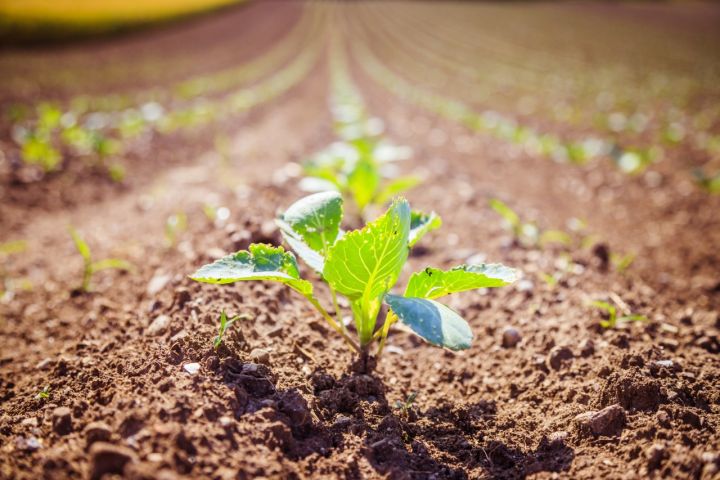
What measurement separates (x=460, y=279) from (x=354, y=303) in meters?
0.39

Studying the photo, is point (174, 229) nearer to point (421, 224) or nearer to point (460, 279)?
point (421, 224)

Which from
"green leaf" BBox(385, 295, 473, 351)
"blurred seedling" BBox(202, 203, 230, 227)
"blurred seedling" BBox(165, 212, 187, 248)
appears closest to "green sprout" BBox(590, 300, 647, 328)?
"green leaf" BBox(385, 295, 473, 351)

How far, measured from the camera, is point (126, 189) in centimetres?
496

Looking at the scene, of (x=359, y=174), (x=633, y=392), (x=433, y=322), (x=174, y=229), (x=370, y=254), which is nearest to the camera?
(x=433, y=322)

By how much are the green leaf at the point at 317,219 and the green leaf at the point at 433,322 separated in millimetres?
444

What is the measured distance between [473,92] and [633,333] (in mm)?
11072

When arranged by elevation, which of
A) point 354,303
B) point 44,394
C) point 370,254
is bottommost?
point 44,394

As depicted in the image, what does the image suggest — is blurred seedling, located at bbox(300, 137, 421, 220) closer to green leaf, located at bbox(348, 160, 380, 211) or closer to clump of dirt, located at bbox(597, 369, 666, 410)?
green leaf, located at bbox(348, 160, 380, 211)

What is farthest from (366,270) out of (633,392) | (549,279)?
(549,279)

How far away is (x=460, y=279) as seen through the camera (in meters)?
1.48

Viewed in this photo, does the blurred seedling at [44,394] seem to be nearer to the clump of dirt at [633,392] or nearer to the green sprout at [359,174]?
the green sprout at [359,174]

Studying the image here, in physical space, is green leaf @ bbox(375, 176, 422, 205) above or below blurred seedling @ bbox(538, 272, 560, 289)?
above

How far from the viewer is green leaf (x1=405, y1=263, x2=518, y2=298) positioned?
1.43m

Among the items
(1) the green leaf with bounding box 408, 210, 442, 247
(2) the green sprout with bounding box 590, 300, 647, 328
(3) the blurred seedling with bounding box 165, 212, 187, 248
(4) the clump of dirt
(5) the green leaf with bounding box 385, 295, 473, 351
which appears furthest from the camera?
(3) the blurred seedling with bounding box 165, 212, 187, 248
